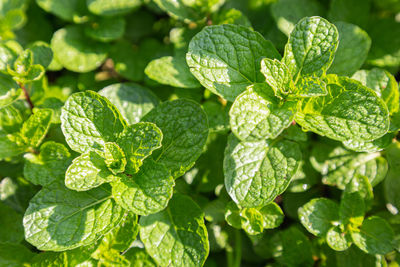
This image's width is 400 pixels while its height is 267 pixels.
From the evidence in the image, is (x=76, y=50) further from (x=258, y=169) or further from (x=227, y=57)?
(x=258, y=169)

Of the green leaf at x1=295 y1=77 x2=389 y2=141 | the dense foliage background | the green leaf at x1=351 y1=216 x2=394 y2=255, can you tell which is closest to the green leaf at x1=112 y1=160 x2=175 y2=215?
the dense foliage background

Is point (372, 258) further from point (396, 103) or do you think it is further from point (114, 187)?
point (114, 187)

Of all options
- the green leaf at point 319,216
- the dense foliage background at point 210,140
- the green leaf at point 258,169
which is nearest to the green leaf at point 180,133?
the dense foliage background at point 210,140

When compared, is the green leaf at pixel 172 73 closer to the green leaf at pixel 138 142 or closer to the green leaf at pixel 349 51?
the green leaf at pixel 138 142

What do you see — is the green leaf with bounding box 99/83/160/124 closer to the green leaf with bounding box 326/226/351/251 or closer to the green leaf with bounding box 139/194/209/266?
the green leaf with bounding box 139/194/209/266

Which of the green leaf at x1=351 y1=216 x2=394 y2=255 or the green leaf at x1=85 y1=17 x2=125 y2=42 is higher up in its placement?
the green leaf at x1=85 y1=17 x2=125 y2=42

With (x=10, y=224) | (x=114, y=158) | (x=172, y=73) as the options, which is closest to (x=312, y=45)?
(x=172, y=73)

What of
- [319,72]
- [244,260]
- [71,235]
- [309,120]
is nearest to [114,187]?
[71,235]
